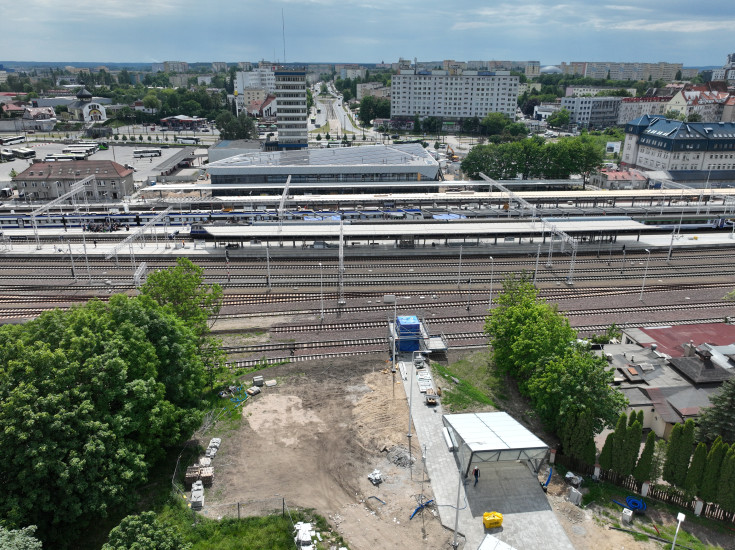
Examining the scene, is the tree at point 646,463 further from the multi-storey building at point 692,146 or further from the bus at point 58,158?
the bus at point 58,158

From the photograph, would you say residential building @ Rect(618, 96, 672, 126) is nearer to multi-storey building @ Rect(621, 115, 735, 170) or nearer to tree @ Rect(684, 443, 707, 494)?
multi-storey building @ Rect(621, 115, 735, 170)

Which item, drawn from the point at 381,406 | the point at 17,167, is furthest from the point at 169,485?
the point at 17,167

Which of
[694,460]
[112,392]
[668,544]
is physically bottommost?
[668,544]

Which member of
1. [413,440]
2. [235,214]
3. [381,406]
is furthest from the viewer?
[235,214]

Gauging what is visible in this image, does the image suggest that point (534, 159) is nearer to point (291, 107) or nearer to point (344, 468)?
A: point (291, 107)

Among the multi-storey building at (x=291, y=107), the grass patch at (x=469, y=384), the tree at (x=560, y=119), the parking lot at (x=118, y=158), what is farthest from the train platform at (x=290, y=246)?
the tree at (x=560, y=119)

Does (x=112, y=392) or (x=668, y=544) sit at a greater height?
(x=112, y=392)

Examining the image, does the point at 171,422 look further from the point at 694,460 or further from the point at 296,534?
the point at 694,460
